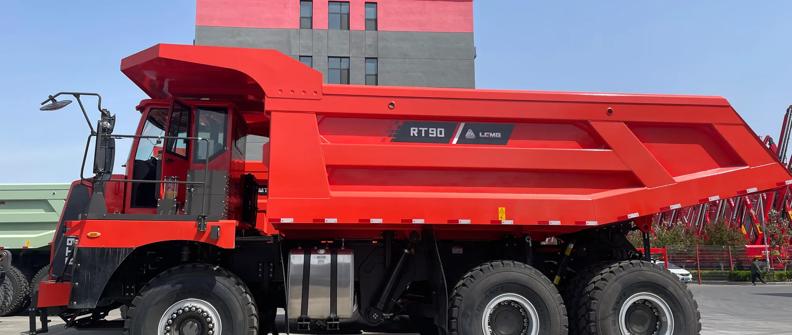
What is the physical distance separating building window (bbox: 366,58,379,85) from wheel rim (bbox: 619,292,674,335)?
25.7 meters

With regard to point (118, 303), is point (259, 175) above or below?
above

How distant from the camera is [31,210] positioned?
1218 cm

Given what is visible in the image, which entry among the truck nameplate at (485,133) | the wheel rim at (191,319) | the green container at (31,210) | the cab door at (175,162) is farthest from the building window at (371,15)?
the wheel rim at (191,319)

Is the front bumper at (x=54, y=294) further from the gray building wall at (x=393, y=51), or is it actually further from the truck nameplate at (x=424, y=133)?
the gray building wall at (x=393, y=51)

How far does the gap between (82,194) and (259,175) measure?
263 cm

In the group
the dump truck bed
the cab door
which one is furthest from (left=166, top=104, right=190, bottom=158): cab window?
the dump truck bed

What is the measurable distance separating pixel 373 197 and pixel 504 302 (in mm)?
1750

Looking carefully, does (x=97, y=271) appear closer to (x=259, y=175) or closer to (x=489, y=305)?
(x=259, y=175)

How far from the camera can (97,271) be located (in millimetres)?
5445

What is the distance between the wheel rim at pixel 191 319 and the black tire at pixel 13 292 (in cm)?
855

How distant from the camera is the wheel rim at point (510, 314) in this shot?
5667mm

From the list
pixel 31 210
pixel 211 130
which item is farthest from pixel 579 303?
pixel 31 210

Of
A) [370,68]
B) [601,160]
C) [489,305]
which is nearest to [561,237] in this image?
[601,160]

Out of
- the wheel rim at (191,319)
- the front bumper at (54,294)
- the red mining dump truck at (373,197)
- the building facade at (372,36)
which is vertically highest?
the building facade at (372,36)
